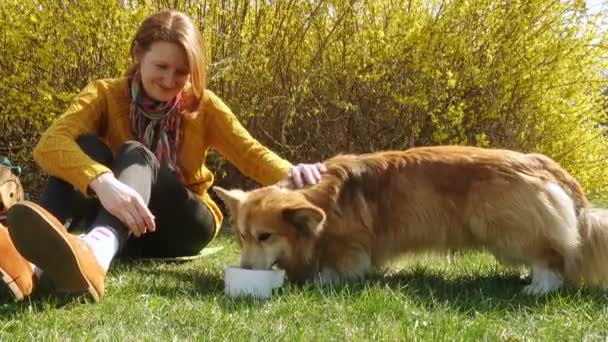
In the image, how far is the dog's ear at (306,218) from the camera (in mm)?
3156

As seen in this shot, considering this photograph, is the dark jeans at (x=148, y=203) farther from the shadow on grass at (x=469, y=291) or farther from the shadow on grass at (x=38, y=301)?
the shadow on grass at (x=469, y=291)

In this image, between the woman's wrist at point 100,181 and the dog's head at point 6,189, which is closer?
the woman's wrist at point 100,181

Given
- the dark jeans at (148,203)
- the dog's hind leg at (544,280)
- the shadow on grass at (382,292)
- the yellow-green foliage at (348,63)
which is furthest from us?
the yellow-green foliage at (348,63)

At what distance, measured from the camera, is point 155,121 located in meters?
3.56

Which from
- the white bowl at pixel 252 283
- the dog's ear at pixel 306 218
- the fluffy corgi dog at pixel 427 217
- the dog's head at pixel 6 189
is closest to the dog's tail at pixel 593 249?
the fluffy corgi dog at pixel 427 217

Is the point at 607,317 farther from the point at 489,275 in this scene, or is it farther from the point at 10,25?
the point at 10,25

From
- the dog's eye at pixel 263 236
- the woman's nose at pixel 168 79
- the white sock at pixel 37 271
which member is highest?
the woman's nose at pixel 168 79

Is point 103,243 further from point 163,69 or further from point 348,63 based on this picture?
point 348,63

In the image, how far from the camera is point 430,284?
327 centimetres

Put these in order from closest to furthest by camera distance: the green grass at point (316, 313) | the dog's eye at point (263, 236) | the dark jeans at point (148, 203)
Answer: the green grass at point (316, 313), the dark jeans at point (148, 203), the dog's eye at point (263, 236)

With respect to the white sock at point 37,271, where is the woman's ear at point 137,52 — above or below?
above

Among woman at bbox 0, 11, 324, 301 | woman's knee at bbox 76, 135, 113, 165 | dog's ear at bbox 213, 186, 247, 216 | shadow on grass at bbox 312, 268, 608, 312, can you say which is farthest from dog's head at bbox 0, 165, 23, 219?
shadow on grass at bbox 312, 268, 608, 312

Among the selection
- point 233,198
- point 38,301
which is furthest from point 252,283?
point 38,301

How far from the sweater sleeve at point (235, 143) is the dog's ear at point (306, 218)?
401 mm
